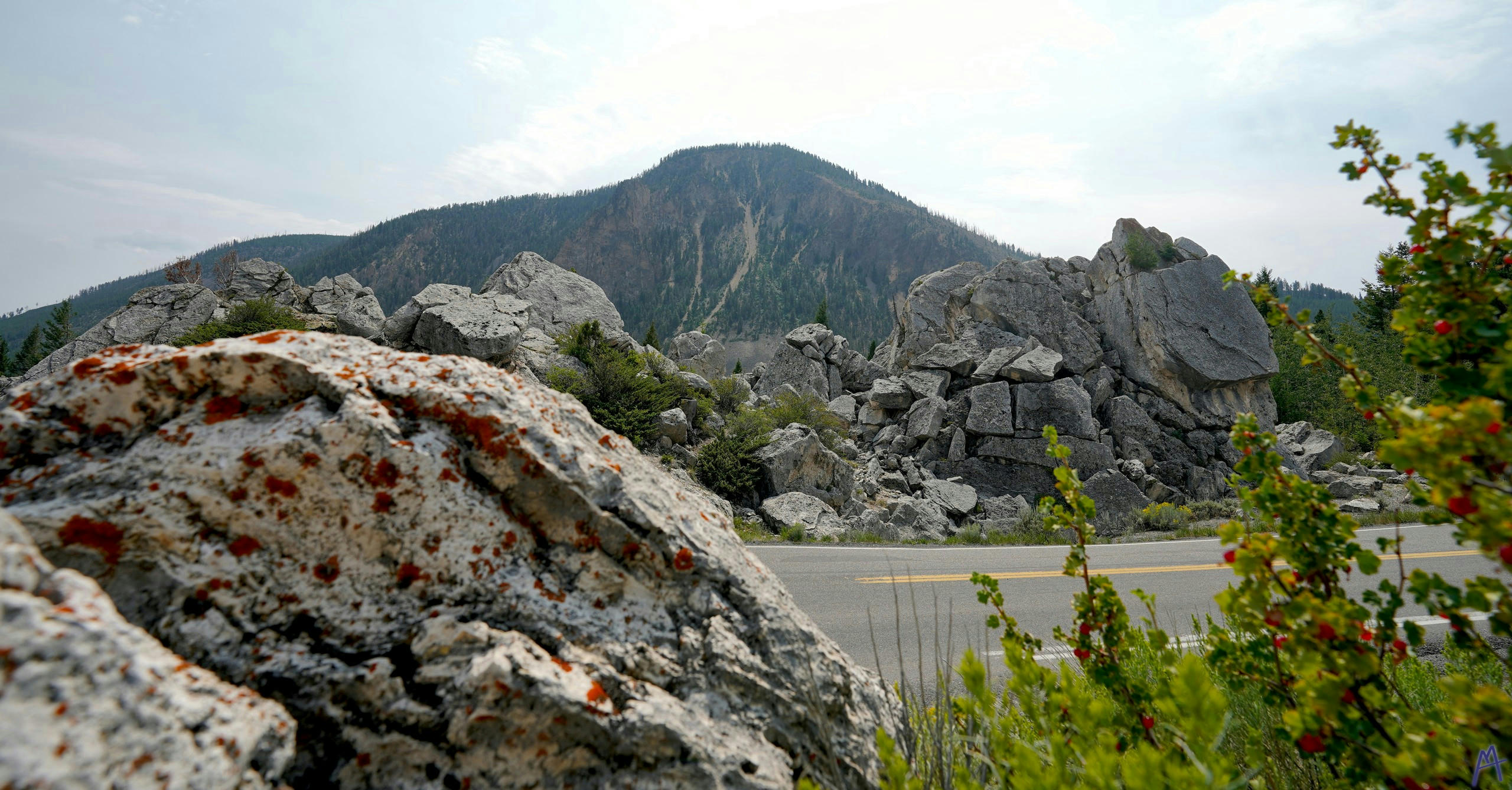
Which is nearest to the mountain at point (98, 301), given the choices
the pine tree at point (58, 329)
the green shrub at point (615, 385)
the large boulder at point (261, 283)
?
the pine tree at point (58, 329)

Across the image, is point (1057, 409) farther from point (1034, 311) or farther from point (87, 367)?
point (87, 367)

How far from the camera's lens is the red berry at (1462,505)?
111cm

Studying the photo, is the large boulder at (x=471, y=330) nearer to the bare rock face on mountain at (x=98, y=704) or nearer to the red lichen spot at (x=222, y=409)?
the red lichen spot at (x=222, y=409)

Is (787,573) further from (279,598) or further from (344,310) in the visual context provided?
(344,310)

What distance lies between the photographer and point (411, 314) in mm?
18969

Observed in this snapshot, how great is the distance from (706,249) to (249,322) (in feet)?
419

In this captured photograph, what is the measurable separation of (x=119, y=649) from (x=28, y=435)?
93 cm

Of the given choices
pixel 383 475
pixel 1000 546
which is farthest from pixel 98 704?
pixel 1000 546

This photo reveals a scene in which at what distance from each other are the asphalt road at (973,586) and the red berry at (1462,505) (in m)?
3.46

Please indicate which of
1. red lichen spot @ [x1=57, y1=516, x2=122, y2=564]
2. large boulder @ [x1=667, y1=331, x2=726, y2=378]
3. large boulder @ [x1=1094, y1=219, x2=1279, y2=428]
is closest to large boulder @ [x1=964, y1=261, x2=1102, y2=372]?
large boulder @ [x1=1094, y1=219, x2=1279, y2=428]

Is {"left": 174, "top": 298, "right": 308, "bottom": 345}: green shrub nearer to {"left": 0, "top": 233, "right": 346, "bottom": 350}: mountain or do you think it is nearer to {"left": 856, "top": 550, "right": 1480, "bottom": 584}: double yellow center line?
{"left": 856, "top": 550, "right": 1480, "bottom": 584}: double yellow center line

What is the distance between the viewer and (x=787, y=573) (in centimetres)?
821

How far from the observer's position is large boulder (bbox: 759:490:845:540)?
12.7m

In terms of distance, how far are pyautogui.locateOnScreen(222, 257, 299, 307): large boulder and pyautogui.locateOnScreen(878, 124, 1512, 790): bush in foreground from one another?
3056 cm
